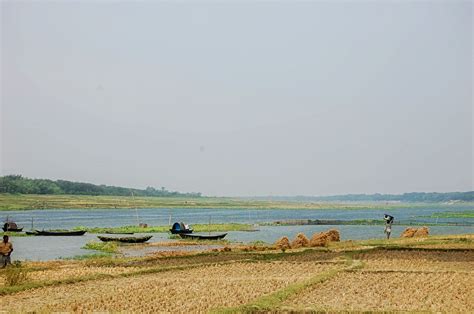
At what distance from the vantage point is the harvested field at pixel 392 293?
11.5 meters

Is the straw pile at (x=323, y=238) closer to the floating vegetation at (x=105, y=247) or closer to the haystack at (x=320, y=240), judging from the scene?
the haystack at (x=320, y=240)

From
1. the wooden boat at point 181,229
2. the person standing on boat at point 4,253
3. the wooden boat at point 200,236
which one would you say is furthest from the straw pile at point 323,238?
the person standing on boat at point 4,253

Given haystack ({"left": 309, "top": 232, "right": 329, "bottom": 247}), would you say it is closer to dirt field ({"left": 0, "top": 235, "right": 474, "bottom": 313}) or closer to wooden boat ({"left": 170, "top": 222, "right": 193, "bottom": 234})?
dirt field ({"left": 0, "top": 235, "right": 474, "bottom": 313})

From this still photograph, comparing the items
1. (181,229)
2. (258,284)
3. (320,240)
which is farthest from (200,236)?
(258,284)

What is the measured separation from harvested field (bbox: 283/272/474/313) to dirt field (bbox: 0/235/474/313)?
0.07ft

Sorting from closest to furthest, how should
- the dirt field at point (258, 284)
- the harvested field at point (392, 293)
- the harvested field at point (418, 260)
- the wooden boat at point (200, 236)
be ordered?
the harvested field at point (392, 293)
the dirt field at point (258, 284)
the harvested field at point (418, 260)
the wooden boat at point (200, 236)

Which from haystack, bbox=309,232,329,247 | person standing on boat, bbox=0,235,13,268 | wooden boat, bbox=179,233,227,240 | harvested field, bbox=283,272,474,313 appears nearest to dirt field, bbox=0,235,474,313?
harvested field, bbox=283,272,474,313

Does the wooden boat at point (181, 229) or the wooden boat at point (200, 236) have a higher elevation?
the wooden boat at point (181, 229)

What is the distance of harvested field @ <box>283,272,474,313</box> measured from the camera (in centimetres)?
1145

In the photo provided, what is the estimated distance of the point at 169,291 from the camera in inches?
546

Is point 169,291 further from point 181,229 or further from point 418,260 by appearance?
point 181,229

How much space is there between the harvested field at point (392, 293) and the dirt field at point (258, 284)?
21 millimetres

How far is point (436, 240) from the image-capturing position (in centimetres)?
2842

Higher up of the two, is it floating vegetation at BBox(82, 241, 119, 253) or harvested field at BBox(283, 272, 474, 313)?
harvested field at BBox(283, 272, 474, 313)
